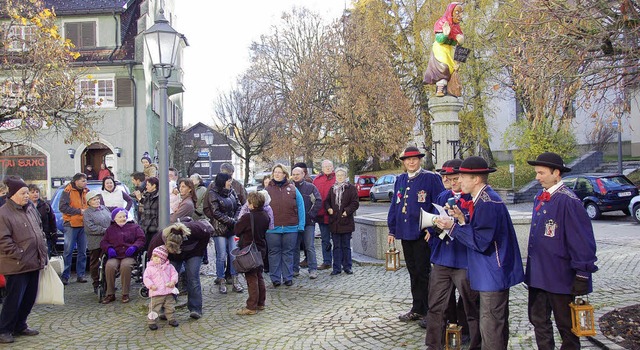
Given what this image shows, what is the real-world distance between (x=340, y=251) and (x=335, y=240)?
21 centimetres

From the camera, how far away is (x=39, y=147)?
25734mm

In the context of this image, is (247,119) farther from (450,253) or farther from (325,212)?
(450,253)

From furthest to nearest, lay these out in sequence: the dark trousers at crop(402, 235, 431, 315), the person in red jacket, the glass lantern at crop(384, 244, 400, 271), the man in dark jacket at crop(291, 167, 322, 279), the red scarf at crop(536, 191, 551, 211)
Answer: the person in red jacket < the man in dark jacket at crop(291, 167, 322, 279) < the glass lantern at crop(384, 244, 400, 271) < the dark trousers at crop(402, 235, 431, 315) < the red scarf at crop(536, 191, 551, 211)

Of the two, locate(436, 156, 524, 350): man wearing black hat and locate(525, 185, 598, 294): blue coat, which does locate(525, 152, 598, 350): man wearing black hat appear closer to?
locate(525, 185, 598, 294): blue coat

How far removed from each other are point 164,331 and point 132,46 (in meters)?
23.1

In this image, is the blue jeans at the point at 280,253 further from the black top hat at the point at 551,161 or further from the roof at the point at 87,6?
the roof at the point at 87,6

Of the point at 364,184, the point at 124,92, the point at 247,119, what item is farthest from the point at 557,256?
the point at 247,119

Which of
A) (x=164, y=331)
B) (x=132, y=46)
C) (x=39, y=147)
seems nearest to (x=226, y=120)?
(x=132, y=46)

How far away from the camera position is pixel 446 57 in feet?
33.0

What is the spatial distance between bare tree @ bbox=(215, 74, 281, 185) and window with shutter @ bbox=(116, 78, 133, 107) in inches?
369

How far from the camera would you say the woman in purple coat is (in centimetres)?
812

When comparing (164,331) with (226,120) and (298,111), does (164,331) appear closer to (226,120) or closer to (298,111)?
(298,111)

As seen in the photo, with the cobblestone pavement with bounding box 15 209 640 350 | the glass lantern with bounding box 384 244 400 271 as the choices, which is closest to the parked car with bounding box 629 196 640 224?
the cobblestone pavement with bounding box 15 209 640 350

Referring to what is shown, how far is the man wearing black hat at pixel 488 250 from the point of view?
440 centimetres
